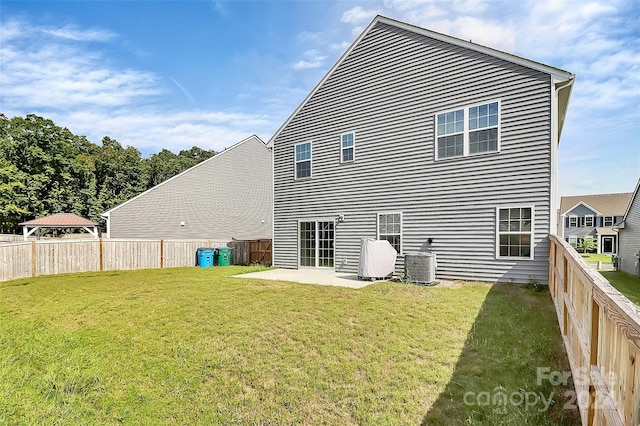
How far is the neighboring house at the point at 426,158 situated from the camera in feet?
27.8

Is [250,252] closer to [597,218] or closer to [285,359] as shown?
[285,359]

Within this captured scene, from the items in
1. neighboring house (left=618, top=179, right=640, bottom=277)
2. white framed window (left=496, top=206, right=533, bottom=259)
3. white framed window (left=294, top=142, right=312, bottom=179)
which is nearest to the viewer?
white framed window (left=496, top=206, right=533, bottom=259)

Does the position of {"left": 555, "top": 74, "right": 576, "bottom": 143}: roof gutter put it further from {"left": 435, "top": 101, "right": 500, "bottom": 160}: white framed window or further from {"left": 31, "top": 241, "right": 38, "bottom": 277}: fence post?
{"left": 31, "top": 241, "right": 38, "bottom": 277}: fence post

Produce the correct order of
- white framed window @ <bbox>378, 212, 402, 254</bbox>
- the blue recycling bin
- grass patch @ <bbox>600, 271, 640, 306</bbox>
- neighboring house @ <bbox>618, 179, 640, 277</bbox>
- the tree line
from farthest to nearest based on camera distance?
the tree line
neighboring house @ <bbox>618, 179, 640, 277</bbox>
the blue recycling bin
grass patch @ <bbox>600, 271, 640, 306</bbox>
white framed window @ <bbox>378, 212, 402, 254</bbox>

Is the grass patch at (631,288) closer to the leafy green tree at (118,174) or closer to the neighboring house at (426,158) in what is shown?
the neighboring house at (426,158)

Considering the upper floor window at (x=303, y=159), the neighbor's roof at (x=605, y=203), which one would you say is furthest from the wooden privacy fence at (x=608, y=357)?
the neighbor's roof at (x=605, y=203)

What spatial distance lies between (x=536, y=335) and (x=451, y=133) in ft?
21.2

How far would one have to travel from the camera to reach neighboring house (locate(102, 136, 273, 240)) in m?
19.0

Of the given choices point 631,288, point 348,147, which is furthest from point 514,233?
point 631,288

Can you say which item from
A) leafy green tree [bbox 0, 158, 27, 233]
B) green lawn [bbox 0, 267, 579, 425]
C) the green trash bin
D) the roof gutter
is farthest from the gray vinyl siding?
leafy green tree [bbox 0, 158, 27, 233]

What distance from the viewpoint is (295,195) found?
526 inches

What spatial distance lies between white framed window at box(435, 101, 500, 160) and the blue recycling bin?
11075 mm

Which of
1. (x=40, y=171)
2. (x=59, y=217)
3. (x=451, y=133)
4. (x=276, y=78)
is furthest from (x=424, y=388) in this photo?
(x=40, y=171)

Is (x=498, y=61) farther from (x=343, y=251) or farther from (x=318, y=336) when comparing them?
(x=318, y=336)
